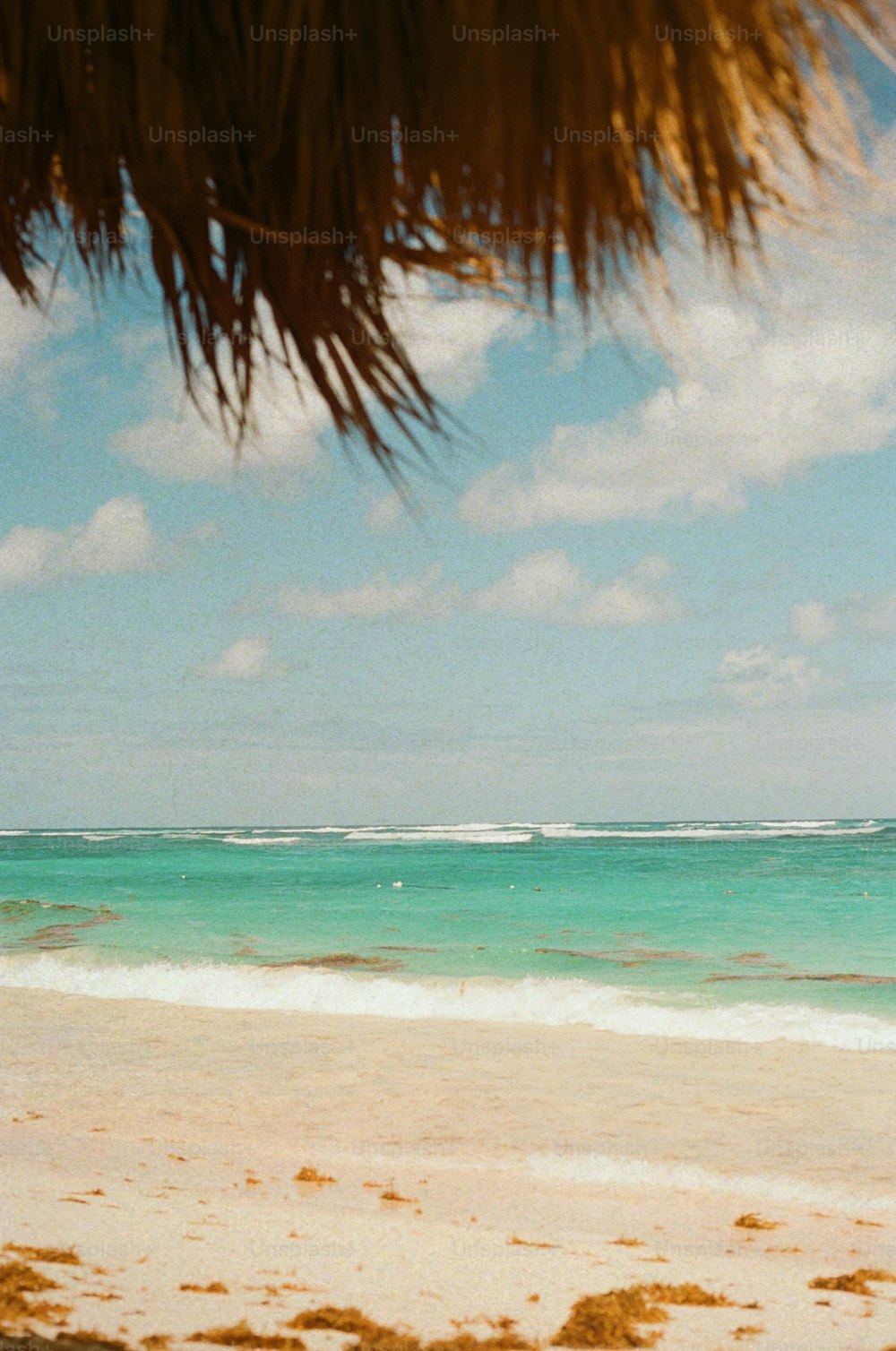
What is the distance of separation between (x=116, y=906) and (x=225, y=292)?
22.3 metres

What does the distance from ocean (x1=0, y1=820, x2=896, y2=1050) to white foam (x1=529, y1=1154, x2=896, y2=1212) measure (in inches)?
146

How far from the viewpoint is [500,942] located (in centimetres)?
1639

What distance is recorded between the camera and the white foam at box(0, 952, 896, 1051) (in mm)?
9961

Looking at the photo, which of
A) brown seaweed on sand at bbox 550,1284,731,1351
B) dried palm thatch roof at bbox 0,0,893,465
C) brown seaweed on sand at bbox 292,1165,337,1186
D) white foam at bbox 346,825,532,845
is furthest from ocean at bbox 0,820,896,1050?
white foam at bbox 346,825,532,845

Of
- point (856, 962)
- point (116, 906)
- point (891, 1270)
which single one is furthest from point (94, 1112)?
point (116, 906)

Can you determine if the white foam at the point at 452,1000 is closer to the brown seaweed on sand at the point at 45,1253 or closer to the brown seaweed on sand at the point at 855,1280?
the brown seaweed on sand at the point at 855,1280

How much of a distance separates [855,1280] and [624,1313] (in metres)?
1.20

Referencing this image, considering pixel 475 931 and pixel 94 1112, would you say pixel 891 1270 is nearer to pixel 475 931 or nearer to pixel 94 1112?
pixel 94 1112

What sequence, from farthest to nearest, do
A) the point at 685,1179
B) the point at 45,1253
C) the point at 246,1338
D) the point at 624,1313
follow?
the point at 685,1179 < the point at 45,1253 < the point at 624,1313 < the point at 246,1338

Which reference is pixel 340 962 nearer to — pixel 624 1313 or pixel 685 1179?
pixel 685 1179

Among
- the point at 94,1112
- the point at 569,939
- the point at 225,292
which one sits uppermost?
the point at 225,292

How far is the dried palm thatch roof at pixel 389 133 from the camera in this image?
121 cm

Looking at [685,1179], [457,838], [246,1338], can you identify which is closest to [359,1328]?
[246,1338]

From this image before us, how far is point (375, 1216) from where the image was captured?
4910 mm
